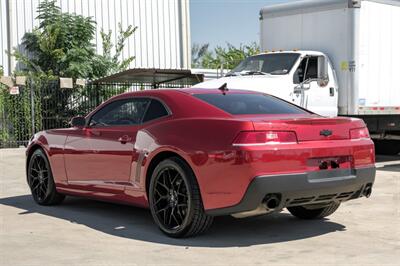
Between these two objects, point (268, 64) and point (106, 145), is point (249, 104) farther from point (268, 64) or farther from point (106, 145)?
point (268, 64)

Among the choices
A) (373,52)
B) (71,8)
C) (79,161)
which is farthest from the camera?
(71,8)

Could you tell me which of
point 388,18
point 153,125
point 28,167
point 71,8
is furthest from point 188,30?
point 153,125

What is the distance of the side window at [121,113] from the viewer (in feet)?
21.8

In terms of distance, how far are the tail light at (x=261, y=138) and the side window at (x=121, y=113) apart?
1.56 m

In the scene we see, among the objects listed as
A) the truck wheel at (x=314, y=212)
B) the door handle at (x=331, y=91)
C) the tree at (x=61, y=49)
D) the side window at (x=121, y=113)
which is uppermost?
the tree at (x=61, y=49)

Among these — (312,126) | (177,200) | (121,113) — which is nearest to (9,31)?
(121,113)

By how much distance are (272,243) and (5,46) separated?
18.7m

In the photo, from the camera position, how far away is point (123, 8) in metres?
25.2

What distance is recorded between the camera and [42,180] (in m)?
7.96

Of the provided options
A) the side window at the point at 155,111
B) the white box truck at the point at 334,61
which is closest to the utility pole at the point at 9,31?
the white box truck at the point at 334,61

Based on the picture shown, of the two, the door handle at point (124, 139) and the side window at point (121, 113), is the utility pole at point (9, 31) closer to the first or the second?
the side window at point (121, 113)

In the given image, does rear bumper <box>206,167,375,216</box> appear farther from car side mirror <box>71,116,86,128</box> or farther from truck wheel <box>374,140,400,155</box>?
truck wheel <box>374,140,400,155</box>

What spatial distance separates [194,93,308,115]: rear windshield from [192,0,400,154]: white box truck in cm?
476

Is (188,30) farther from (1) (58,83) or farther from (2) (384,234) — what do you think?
(2) (384,234)
